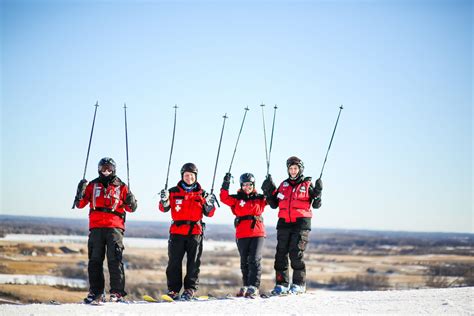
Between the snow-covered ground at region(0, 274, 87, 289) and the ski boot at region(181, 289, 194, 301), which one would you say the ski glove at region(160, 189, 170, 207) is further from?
the snow-covered ground at region(0, 274, 87, 289)

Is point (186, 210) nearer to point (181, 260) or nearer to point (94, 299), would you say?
point (181, 260)

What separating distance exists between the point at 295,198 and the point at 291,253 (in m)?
0.92

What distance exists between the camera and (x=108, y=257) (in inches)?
342

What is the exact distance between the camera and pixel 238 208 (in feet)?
31.9

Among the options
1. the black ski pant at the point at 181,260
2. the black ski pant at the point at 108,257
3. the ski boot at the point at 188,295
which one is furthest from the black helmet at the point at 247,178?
the black ski pant at the point at 108,257

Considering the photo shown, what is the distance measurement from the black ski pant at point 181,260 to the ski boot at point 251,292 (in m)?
0.83

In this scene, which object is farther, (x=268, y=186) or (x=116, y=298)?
(x=268, y=186)

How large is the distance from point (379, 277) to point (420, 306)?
45.4 meters

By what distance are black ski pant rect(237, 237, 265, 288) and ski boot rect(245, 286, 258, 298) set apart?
0.10 meters

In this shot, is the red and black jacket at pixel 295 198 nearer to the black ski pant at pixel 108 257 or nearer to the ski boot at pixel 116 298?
the black ski pant at pixel 108 257

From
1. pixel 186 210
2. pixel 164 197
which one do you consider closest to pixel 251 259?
pixel 186 210

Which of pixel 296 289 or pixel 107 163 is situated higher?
pixel 107 163

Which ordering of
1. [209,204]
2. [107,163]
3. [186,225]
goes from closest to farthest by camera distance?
[107,163] < [186,225] < [209,204]

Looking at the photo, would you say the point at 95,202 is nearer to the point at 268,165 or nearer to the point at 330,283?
the point at 268,165
